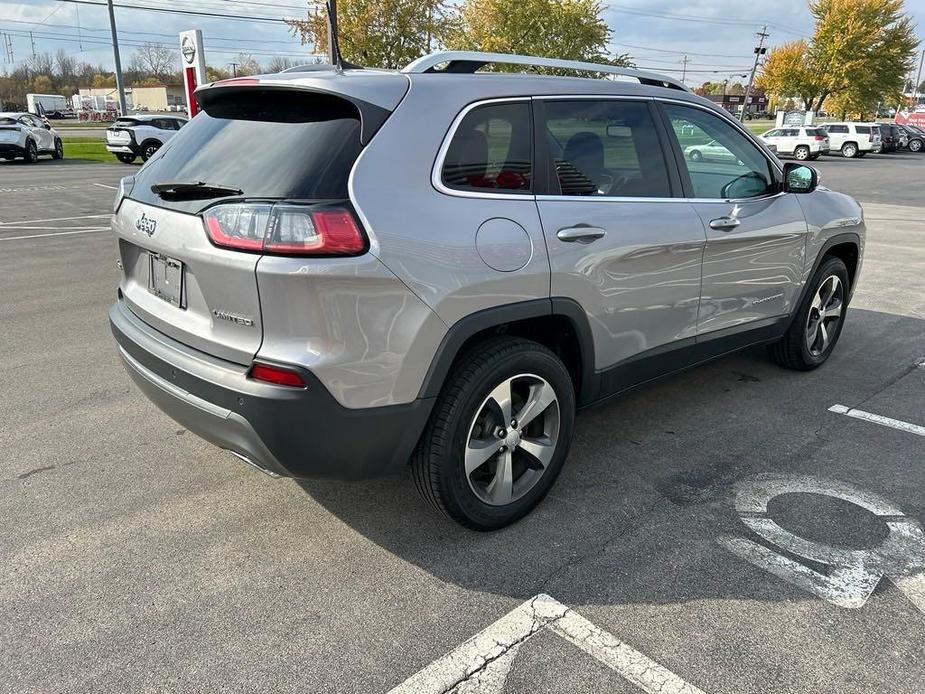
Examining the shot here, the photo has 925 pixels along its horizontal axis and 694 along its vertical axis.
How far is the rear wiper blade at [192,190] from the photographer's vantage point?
2.62 meters

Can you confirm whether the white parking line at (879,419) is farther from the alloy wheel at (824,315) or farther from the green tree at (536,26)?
the green tree at (536,26)

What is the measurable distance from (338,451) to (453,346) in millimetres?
552

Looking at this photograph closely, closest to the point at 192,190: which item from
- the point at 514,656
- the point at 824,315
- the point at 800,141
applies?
the point at 514,656

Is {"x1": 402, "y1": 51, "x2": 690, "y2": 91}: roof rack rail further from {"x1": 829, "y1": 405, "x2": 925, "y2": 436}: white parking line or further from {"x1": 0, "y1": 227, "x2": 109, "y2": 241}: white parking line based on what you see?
{"x1": 0, "y1": 227, "x2": 109, "y2": 241}: white parking line

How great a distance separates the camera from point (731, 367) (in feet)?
16.9

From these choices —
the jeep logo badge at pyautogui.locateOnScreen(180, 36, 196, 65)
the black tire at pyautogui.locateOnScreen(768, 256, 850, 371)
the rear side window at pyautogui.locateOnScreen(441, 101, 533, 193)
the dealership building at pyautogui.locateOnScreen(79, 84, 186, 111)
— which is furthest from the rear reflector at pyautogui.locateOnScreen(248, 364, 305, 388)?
the dealership building at pyautogui.locateOnScreen(79, 84, 186, 111)

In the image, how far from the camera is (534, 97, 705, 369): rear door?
9.96 feet

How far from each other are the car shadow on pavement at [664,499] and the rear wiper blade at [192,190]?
1418 millimetres

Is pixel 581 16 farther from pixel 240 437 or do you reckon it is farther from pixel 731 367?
pixel 240 437

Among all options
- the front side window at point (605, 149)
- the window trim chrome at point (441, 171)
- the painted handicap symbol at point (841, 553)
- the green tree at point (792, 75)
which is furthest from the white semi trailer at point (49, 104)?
the painted handicap symbol at point (841, 553)

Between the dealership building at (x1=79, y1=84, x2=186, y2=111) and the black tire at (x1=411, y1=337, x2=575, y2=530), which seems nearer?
the black tire at (x1=411, y1=337, x2=575, y2=530)

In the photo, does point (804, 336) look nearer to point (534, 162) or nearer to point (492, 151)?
point (534, 162)

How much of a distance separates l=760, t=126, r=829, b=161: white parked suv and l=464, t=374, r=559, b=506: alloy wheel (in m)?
37.1

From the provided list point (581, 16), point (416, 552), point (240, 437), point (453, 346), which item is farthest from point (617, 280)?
point (581, 16)
